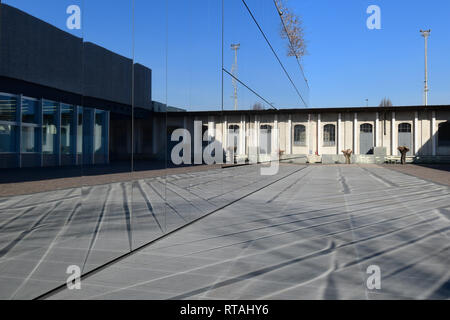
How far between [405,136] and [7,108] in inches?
978

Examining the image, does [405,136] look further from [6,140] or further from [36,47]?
[6,140]

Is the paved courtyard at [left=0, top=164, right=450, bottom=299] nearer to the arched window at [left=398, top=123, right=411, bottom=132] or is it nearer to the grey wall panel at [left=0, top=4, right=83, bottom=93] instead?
the grey wall panel at [left=0, top=4, right=83, bottom=93]

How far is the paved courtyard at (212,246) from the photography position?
235cm

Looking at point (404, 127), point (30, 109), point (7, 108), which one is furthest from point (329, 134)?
point (7, 108)

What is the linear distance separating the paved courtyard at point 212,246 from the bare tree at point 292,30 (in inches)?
296

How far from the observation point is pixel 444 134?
23.5m

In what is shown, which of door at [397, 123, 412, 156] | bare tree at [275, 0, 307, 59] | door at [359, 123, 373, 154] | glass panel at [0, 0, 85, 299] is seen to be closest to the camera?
glass panel at [0, 0, 85, 299]

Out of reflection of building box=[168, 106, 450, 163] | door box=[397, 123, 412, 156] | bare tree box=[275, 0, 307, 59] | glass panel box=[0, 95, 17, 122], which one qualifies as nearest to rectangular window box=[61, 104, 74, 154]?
glass panel box=[0, 95, 17, 122]

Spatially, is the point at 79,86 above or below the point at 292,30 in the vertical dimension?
below

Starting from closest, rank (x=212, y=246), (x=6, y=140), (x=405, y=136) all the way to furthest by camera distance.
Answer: (x=6, y=140)
(x=212, y=246)
(x=405, y=136)

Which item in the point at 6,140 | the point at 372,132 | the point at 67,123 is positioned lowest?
the point at 6,140

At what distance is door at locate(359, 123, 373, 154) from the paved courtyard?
1967cm

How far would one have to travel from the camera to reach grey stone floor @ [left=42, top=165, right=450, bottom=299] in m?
2.30
